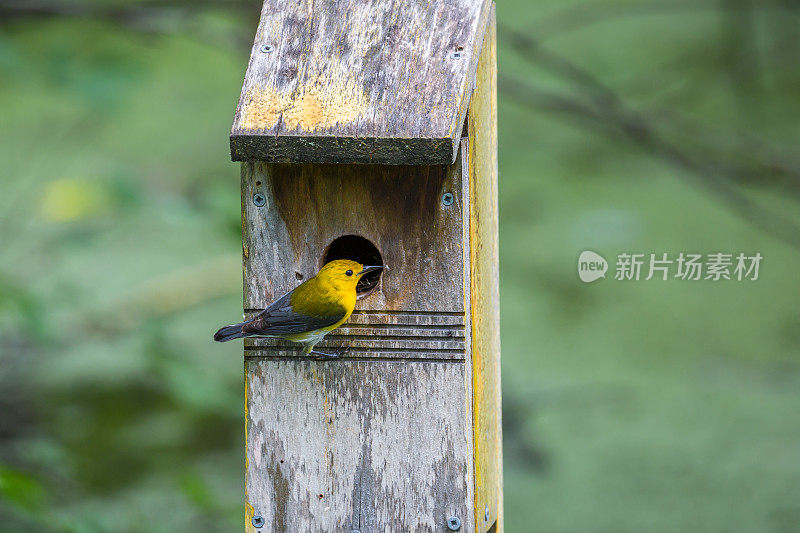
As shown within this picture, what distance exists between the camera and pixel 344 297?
69.1 inches

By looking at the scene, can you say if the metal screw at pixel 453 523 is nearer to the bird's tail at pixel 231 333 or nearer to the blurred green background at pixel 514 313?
the bird's tail at pixel 231 333

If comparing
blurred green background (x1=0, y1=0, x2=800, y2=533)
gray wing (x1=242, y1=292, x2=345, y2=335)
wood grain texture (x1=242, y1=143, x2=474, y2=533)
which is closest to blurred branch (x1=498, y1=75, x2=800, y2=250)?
blurred green background (x1=0, y1=0, x2=800, y2=533)

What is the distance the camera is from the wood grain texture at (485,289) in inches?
72.6

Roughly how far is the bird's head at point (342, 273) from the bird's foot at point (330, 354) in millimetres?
106

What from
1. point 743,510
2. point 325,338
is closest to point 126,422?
point 743,510

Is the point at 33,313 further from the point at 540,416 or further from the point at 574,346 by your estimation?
the point at 574,346

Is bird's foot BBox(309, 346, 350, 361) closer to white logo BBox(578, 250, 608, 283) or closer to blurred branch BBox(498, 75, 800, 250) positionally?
white logo BBox(578, 250, 608, 283)

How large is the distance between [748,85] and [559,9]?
1.77 m

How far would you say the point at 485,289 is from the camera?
1.97m

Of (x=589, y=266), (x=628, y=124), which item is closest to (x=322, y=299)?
(x=589, y=266)

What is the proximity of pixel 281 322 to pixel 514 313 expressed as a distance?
328 centimetres

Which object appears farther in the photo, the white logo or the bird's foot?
the white logo

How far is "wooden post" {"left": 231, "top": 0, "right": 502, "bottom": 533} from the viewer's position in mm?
1747


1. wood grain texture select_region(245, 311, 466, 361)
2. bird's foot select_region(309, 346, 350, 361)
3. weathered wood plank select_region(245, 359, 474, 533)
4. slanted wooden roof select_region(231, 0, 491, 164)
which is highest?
slanted wooden roof select_region(231, 0, 491, 164)
